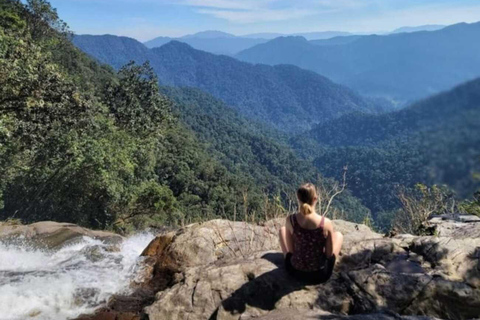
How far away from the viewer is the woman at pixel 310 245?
4.62 m

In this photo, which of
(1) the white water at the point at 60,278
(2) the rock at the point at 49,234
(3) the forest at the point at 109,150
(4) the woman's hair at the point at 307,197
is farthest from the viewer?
(2) the rock at the point at 49,234

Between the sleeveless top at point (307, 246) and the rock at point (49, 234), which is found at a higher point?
the sleeveless top at point (307, 246)

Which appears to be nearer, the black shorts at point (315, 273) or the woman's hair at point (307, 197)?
the woman's hair at point (307, 197)

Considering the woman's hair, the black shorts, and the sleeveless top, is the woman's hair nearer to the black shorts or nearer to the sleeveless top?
the sleeveless top

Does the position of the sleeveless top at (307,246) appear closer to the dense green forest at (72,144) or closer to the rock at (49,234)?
the dense green forest at (72,144)

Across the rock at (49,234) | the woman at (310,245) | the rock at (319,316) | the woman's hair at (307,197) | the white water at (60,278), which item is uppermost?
the woman's hair at (307,197)

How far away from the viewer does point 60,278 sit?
7320 millimetres

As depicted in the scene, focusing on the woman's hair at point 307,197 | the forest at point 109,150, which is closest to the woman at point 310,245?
the woman's hair at point 307,197

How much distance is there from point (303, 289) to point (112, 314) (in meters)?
3.15

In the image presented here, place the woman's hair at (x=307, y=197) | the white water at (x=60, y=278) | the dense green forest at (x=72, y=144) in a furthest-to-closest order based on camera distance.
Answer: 1. the dense green forest at (x=72, y=144)
2. the white water at (x=60, y=278)
3. the woman's hair at (x=307, y=197)

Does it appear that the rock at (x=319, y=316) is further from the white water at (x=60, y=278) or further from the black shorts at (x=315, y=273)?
the white water at (x=60, y=278)

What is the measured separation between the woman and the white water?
3563mm

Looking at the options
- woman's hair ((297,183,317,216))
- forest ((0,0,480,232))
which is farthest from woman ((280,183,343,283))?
forest ((0,0,480,232))

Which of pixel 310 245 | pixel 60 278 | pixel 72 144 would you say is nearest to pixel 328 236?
pixel 310 245
